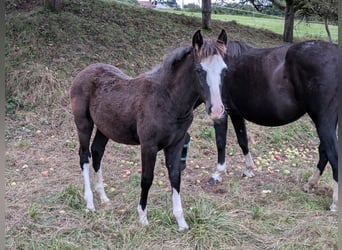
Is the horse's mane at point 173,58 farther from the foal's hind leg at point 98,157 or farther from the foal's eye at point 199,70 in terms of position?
the foal's hind leg at point 98,157

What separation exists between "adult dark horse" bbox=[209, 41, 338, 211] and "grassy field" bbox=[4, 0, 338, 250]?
0.46 meters

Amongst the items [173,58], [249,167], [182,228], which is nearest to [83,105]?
[173,58]

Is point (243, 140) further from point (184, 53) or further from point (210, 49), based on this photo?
point (210, 49)

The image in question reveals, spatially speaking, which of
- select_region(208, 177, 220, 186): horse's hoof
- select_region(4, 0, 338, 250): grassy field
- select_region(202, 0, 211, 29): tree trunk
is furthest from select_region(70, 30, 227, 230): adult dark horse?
select_region(202, 0, 211, 29): tree trunk

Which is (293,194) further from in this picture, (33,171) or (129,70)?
(129,70)

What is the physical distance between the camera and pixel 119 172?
15.0 ft

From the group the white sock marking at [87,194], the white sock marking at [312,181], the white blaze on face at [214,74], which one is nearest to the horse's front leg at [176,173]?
the white blaze on face at [214,74]

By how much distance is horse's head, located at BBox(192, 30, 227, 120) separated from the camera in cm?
253

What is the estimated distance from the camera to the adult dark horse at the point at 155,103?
2.61 meters

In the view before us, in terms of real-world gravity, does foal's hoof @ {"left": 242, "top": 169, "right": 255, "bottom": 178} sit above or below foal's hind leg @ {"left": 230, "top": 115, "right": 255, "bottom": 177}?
below

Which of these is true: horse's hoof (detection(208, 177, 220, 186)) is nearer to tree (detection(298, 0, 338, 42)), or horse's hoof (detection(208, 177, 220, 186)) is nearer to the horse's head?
the horse's head

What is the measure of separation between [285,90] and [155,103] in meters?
1.52

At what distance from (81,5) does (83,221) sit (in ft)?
23.0

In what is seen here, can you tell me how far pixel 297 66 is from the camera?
366 centimetres
